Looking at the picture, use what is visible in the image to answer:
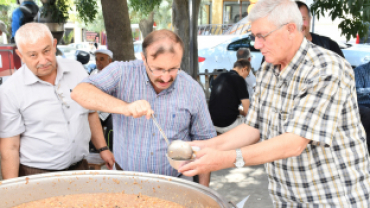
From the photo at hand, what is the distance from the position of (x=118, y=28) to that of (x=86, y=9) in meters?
0.97

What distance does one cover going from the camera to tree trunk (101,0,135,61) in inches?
180

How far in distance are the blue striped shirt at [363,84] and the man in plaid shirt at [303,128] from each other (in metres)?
2.49

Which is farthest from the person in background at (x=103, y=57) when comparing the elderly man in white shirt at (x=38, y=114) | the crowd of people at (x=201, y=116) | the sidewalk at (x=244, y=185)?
the elderly man in white shirt at (x=38, y=114)

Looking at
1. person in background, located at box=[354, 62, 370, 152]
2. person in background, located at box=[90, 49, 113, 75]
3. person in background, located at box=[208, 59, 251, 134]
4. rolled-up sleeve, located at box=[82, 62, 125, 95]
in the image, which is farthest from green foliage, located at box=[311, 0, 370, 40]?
person in background, located at box=[90, 49, 113, 75]

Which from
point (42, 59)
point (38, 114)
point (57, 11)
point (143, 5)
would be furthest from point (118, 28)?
point (38, 114)

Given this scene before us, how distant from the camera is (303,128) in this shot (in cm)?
122

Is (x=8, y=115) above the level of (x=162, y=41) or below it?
below

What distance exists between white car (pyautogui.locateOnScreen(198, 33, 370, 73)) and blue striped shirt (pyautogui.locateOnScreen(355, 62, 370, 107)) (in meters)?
4.28

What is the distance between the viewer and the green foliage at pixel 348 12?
10.8 feet

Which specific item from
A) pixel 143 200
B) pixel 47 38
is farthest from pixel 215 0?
pixel 143 200

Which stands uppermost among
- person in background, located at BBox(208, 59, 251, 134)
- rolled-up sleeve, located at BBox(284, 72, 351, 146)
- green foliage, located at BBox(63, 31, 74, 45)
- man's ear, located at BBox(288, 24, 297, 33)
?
green foliage, located at BBox(63, 31, 74, 45)

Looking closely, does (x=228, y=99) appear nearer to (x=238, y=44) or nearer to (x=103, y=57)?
(x=103, y=57)

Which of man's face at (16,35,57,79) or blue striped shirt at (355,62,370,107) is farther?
blue striped shirt at (355,62,370,107)

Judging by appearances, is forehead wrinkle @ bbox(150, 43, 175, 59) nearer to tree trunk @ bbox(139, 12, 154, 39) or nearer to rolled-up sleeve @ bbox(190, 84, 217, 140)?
rolled-up sleeve @ bbox(190, 84, 217, 140)
